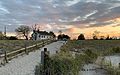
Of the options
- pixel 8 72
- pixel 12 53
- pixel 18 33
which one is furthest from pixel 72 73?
pixel 18 33

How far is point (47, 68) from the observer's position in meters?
12.1

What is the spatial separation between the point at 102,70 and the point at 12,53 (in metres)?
9.07

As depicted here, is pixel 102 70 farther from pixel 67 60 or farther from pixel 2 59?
pixel 2 59

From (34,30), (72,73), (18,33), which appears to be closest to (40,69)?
(72,73)

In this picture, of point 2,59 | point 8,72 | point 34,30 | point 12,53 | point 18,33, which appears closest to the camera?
point 8,72

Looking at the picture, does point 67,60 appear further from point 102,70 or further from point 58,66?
point 102,70

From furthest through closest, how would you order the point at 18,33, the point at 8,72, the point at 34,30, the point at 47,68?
the point at 18,33, the point at 34,30, the point at 8,72, the point at 47,68

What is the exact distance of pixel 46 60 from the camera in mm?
12117

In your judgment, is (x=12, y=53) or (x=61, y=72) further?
(x=12, y=53)

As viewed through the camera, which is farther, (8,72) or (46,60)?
(8,72)

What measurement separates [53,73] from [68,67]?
0.78m

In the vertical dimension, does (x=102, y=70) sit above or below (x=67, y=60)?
below

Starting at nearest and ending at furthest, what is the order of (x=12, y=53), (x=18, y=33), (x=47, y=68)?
(x=47, y=68), (x=12, y=53), (x=18, y=33)

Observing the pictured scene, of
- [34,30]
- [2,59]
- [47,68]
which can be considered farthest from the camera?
[34,30]
